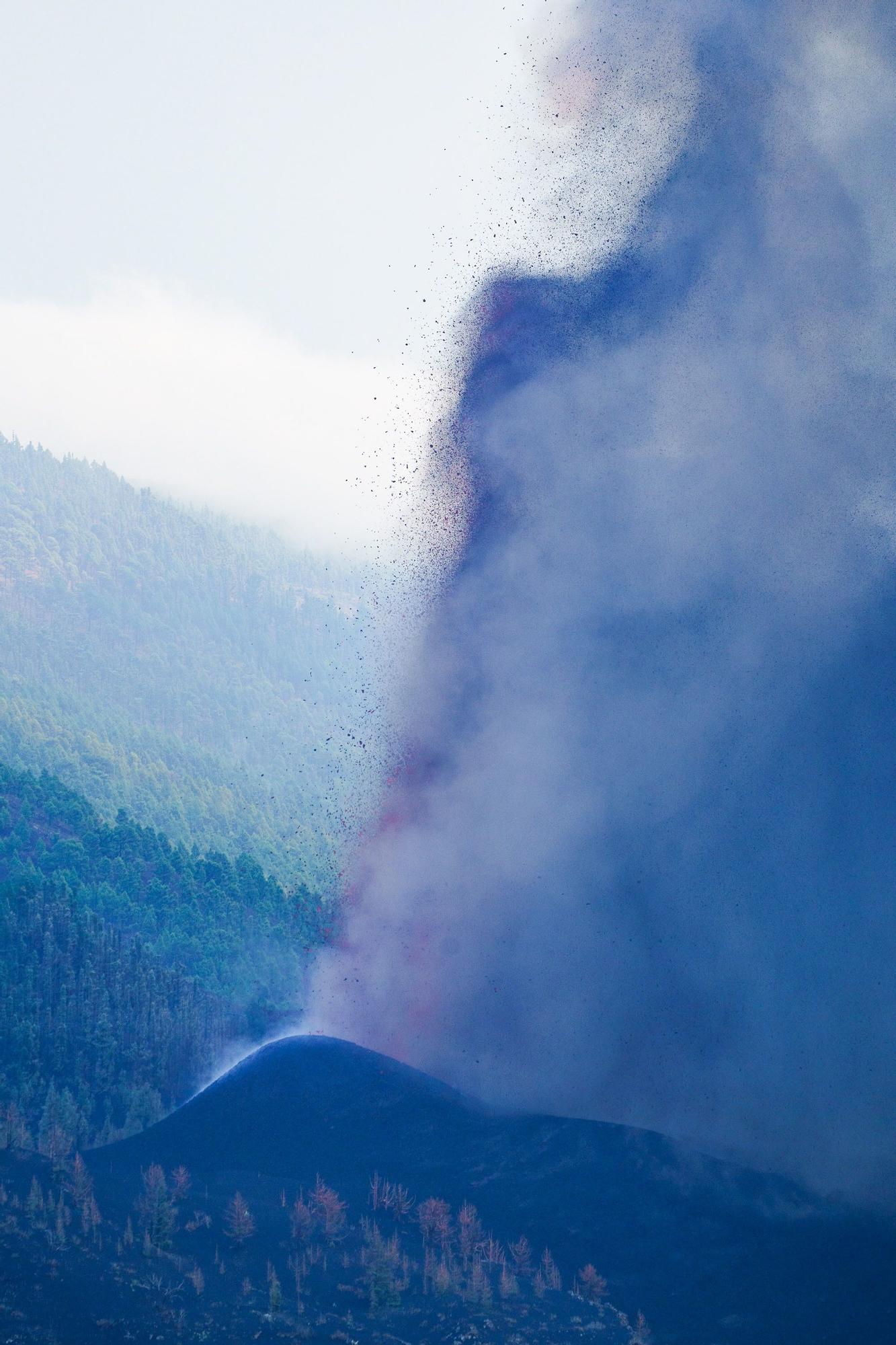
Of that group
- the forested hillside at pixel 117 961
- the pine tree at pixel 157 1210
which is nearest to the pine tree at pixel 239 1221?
the pine tree at pixel 157 1210

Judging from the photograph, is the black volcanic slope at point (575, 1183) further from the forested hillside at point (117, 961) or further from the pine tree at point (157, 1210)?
the forested hillside at point (117, 961)

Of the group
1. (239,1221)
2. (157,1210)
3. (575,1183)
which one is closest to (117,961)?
(157,1210)

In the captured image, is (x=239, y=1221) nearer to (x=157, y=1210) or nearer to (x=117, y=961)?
(x=157, y=1210)

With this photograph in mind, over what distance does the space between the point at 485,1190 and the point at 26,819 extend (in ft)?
205

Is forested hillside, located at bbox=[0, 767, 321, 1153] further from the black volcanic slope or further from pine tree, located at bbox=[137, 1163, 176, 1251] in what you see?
the black volcanic slope

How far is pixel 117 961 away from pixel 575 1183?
31.8 meters

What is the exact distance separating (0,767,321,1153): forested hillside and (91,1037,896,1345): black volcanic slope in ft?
20.2

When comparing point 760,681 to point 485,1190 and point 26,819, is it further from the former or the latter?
point 26,819

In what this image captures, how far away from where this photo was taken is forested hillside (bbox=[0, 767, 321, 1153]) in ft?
192

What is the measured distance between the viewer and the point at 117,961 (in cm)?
6850

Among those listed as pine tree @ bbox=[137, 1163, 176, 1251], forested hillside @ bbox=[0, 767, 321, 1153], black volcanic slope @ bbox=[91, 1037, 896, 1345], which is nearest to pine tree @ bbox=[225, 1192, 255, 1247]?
pine tree @ bbox=[137, 1163, 176, 1251]

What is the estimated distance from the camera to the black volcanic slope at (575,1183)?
37312 mm

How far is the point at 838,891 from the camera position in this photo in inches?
2063

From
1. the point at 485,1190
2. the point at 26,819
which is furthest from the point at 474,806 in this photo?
the point at 26,819
